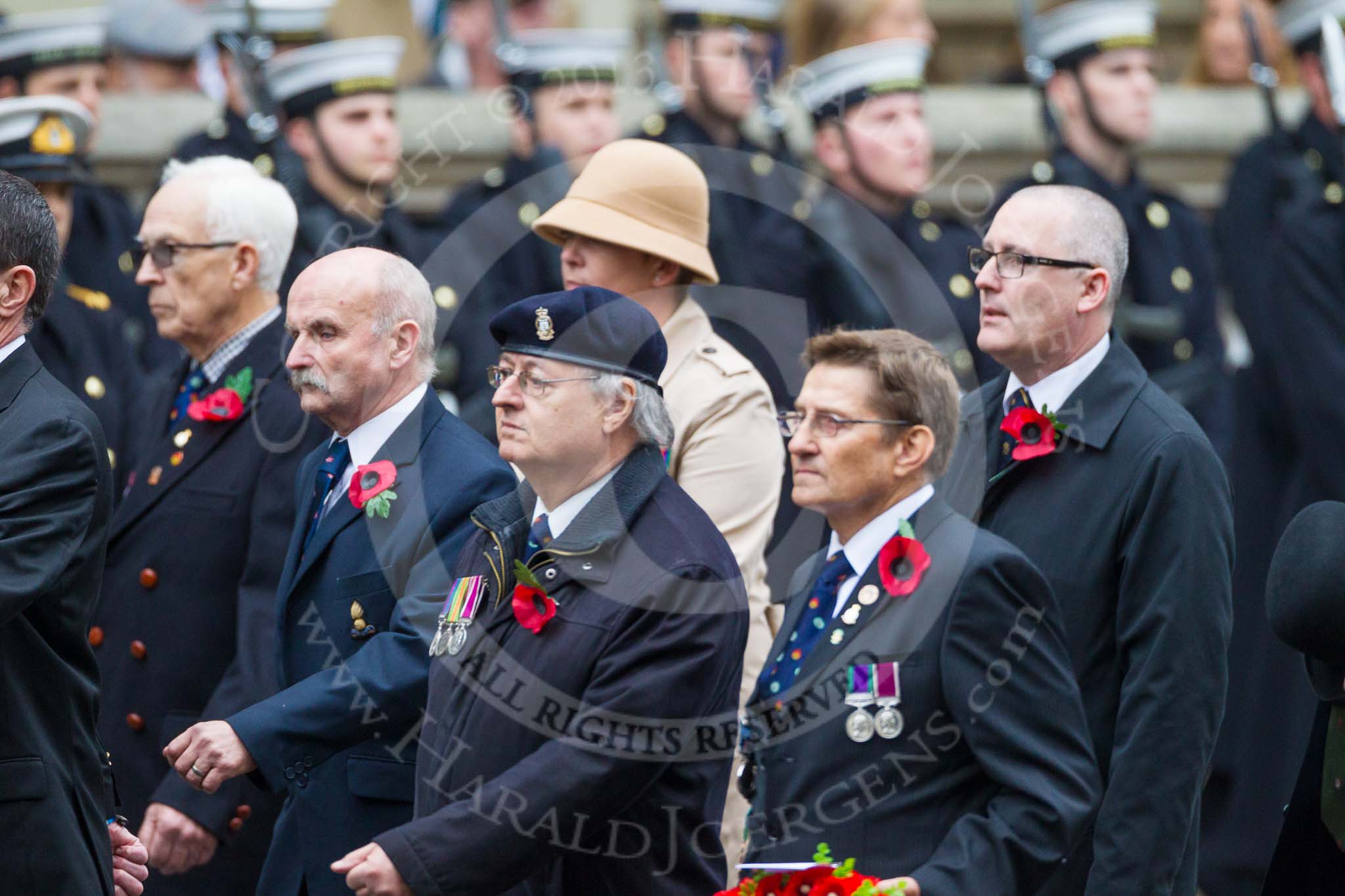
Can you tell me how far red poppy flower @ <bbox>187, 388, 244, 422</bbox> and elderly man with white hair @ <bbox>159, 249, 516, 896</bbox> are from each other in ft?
1.46

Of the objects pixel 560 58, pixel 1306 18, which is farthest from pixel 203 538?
pixel 1306 18

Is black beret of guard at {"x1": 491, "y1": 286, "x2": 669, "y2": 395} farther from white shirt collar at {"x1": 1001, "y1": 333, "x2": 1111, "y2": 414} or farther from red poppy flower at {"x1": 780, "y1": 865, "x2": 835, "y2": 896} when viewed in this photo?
red poppy flower at {"x1": 780, "y1": 865, "x2": 835, "y2": 896}

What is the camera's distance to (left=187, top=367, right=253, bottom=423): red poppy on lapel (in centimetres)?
520

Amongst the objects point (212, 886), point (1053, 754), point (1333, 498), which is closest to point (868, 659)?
point (1053, 754)

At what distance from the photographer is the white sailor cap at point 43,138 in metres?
6.50

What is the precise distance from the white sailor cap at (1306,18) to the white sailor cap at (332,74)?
11.0 ft

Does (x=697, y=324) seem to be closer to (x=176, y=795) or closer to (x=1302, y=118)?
(x=176, y=795)

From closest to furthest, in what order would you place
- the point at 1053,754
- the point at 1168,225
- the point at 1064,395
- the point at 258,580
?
1. the point at 1053,754
2. the point at 1064,395
3. the point at 258,580
4. the point at 1168,225

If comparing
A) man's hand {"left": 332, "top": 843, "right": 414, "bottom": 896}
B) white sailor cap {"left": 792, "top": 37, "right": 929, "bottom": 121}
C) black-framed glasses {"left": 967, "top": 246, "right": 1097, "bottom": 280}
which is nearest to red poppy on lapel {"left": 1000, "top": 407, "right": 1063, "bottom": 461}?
black-framed glasses {"left": 967, "top": 246, "right": 1097, "bottom": 280}

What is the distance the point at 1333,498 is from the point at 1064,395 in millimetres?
2930

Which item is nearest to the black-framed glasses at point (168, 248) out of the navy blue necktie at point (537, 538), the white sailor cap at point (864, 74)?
the navy blue necktie at point (537, 538)

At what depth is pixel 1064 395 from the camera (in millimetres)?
4609

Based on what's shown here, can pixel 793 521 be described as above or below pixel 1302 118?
below

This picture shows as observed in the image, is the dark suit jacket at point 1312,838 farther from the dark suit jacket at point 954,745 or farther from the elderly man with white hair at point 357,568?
the elderly man with white hair at point 357,568
